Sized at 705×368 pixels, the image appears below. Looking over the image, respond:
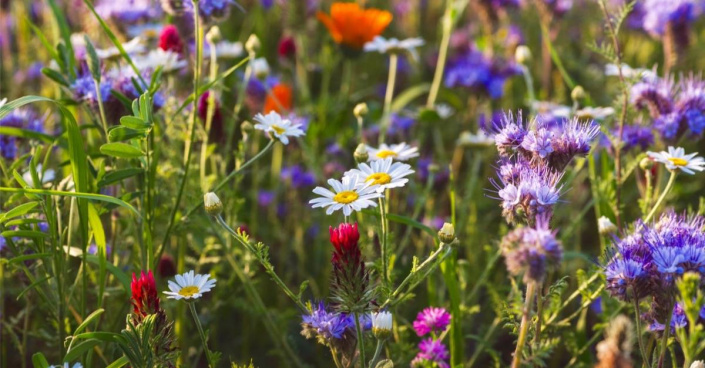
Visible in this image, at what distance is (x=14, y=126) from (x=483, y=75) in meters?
1.81

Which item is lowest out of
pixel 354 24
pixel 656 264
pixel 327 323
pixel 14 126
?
pixel 327 323

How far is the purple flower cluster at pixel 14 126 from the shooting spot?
2.18 m

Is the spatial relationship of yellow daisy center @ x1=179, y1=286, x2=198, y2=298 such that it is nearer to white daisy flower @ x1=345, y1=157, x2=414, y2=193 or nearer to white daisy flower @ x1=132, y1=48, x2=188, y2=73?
white daisy flower @ x1=345, y1=157, x2=414, y2=193

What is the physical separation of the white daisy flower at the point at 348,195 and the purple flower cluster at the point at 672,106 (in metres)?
0.99

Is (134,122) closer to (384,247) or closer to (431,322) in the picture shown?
(384,247)

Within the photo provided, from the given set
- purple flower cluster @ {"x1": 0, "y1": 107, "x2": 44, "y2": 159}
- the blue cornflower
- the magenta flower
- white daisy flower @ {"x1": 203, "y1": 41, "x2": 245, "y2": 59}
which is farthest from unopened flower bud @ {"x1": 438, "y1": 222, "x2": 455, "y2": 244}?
white daisy flower @ {"x1": 203, "y1": 41, "x2": 245, "y2": 59}

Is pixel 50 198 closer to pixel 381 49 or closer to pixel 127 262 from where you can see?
pixel 127 262

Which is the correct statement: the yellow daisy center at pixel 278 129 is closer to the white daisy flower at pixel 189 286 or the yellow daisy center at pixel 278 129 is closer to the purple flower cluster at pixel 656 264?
the white daisy flower at pixel 189 286

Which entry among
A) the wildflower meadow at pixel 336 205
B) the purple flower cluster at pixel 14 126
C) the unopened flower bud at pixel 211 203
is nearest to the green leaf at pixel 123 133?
the wildflower meadow at pixel 336 205

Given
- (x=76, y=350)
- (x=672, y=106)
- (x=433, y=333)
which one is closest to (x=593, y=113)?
(x=672, y=106)

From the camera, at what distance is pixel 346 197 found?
5.46 ft

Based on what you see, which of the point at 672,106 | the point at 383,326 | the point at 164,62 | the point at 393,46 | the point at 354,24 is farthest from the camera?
the point at 354,24

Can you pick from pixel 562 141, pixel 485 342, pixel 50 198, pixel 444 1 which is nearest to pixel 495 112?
pixel 444 1

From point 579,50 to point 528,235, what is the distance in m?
3.56
